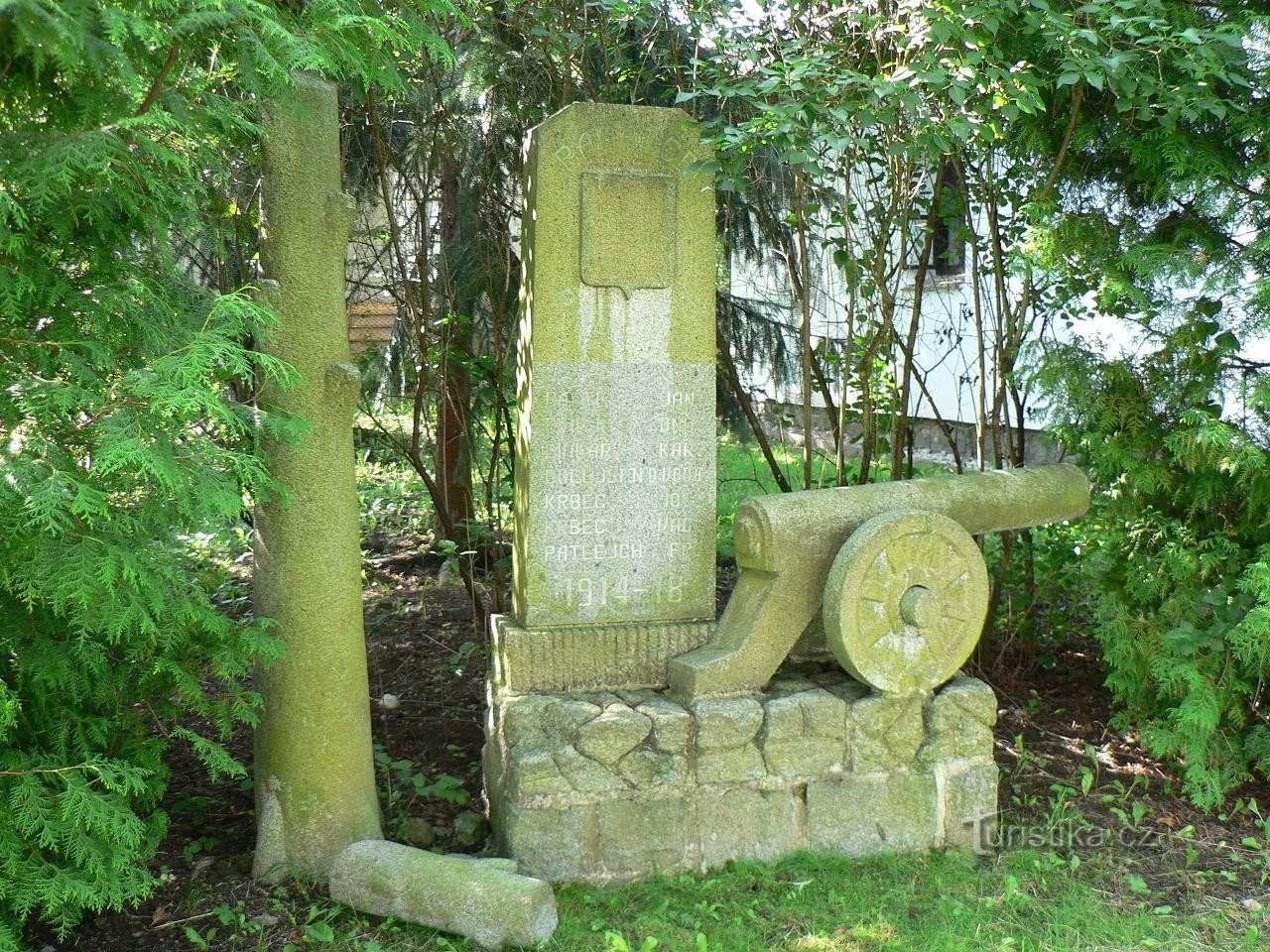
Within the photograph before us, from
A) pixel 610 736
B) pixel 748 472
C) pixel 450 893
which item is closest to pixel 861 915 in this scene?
pixel 610 736

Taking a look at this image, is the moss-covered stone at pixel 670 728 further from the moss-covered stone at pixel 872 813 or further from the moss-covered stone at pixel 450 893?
the moss-covered stone at pixel 450 893

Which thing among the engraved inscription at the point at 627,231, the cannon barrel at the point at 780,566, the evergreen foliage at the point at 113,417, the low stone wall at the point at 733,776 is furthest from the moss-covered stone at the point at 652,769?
the engraved inscription at the point at 627,231

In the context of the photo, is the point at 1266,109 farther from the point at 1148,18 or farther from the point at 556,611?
the point at 556,611

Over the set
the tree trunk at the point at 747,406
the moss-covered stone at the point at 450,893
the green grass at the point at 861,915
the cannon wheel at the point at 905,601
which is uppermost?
the tree trunk at the point at 747,406

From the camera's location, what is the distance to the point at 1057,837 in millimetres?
4109

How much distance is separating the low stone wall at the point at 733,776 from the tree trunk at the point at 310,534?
0.58 metres

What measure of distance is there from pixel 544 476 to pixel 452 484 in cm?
253

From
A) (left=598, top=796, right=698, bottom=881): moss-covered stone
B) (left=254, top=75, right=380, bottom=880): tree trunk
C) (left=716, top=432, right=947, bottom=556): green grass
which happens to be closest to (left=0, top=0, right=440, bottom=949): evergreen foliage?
(left=254, top=75, right=380, bottom=880): tree trunk

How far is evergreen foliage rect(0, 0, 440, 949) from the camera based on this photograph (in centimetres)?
265

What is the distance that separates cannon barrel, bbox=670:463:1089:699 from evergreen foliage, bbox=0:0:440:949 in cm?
153

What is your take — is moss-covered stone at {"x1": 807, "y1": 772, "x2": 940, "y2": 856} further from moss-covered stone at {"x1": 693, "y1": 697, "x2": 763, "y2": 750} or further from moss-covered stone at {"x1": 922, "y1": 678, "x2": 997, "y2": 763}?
moss-covered stone at {"x1": 693, "y1": 697, "x2": 763, "y2": 750}

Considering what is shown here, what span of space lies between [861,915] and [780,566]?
1.16 m

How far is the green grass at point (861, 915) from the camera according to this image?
336cm

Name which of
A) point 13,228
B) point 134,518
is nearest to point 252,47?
point 13,228
